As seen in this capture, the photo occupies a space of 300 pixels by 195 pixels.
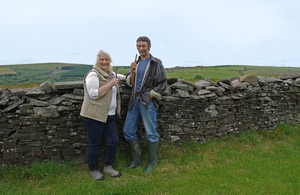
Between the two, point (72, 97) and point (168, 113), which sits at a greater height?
point (72, 97)

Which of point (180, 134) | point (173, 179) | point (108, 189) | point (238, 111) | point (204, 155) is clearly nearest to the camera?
point (108, 189)

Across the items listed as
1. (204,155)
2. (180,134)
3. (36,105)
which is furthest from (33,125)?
(204,155)

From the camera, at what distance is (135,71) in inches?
155

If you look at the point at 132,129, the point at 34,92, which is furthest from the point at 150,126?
the point at 34,92

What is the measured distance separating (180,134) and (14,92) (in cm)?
406

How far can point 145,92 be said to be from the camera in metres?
3.80

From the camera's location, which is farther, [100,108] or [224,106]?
[224,106]

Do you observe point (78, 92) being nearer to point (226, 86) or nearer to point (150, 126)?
point (150, 126)

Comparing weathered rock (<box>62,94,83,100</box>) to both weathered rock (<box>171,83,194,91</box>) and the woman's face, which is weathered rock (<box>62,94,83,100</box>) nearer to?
the woman's face

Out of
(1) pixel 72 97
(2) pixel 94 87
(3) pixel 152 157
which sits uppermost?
(2) pixel 94 87

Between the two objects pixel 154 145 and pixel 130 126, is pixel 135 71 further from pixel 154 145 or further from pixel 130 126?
pixel 154 145

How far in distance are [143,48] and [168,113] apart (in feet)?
6.26

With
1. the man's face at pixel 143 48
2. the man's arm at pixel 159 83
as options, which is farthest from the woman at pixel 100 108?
the man's arm at pixel 159 83

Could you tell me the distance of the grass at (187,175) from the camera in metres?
3.32
